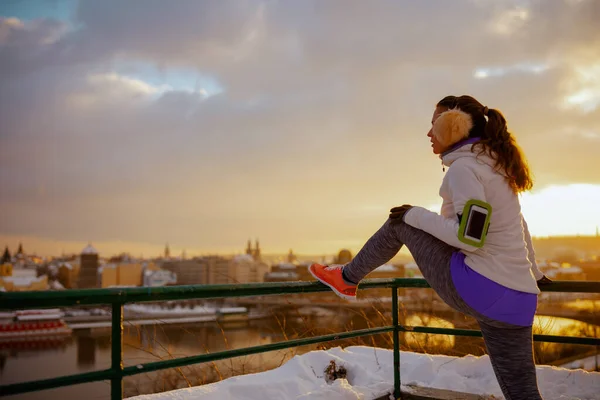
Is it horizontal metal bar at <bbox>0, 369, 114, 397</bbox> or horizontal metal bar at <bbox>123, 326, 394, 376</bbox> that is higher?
horizontal metal bar at <bbox>0, 369, 114, 397</bbox>

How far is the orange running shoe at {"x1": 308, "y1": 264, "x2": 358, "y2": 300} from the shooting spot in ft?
7.30

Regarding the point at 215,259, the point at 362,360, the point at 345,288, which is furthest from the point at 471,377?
the point at 215,259

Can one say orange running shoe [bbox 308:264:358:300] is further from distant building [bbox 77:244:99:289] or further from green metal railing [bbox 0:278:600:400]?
distant building [bbox 77:244:99:289]

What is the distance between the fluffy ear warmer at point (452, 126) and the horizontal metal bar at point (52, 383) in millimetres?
1520

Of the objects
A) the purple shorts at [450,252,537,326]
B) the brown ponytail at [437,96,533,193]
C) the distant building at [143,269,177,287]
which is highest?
the brown ponytail at [437,96,533,193]

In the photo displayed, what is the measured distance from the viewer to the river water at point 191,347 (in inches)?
135

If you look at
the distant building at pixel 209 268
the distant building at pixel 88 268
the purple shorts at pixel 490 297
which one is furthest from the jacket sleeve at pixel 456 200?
the distant building at pixel 88 268

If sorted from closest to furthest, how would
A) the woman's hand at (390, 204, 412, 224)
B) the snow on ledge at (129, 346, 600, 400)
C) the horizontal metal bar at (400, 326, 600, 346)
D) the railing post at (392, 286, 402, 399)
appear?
the woman's hand at (390, 204, 412, 224), the horizontal metal bar at (400, 326, 600, 346), the snow on ledge at (129, 346, 600, 400), the railing post at (392, 286, 402, 399)

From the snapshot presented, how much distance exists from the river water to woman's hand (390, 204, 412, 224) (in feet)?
4.03

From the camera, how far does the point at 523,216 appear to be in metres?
2.02

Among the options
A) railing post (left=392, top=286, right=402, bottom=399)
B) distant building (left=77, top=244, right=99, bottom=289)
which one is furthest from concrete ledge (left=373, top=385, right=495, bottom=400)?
distant building (left=77, top=244, right=99, bottom=289)

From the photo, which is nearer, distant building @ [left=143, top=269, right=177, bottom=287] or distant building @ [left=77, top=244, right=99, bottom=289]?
distant building @ [left=143, top=269, right=177, bottom=287]

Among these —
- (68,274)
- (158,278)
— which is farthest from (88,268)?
(158,278)

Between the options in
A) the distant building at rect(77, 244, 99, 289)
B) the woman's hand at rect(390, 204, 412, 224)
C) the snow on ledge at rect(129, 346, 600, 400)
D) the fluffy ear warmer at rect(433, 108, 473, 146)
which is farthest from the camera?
the distant building at rect(77, 244, 99, 289)
